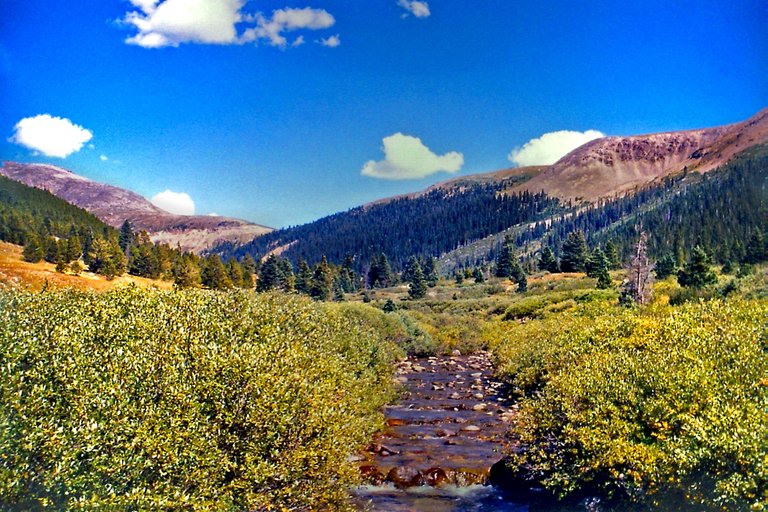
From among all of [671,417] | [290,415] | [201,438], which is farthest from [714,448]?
[201,438]

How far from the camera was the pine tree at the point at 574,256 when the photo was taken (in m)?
163

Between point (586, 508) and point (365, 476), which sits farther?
point (365, 476)

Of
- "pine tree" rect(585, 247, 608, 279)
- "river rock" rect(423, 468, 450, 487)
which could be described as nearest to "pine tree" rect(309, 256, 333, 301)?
"pine tree" rect(585, 247, 608, 279)

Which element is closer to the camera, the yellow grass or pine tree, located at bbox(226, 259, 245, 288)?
the yellow grass

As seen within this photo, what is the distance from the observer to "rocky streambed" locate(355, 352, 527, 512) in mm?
33938

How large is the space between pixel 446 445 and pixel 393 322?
1911 inches

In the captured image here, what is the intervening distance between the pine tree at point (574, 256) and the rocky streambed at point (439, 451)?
349 ft

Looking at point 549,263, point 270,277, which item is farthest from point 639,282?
point 549,263

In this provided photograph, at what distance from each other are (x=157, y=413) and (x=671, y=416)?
23037 mm

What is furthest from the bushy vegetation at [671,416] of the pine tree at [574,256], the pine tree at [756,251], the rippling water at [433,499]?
the pine tree at [574,256]

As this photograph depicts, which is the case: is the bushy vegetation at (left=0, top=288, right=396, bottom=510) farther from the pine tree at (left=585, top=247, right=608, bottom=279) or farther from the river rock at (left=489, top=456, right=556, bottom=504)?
the pine tree at (left=585, top=247, right=608, bottom=279)

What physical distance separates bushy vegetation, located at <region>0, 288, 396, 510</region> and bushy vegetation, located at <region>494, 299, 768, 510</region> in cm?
1218

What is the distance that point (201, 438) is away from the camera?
21297 mm

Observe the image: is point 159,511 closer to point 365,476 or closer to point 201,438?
point 201,438
